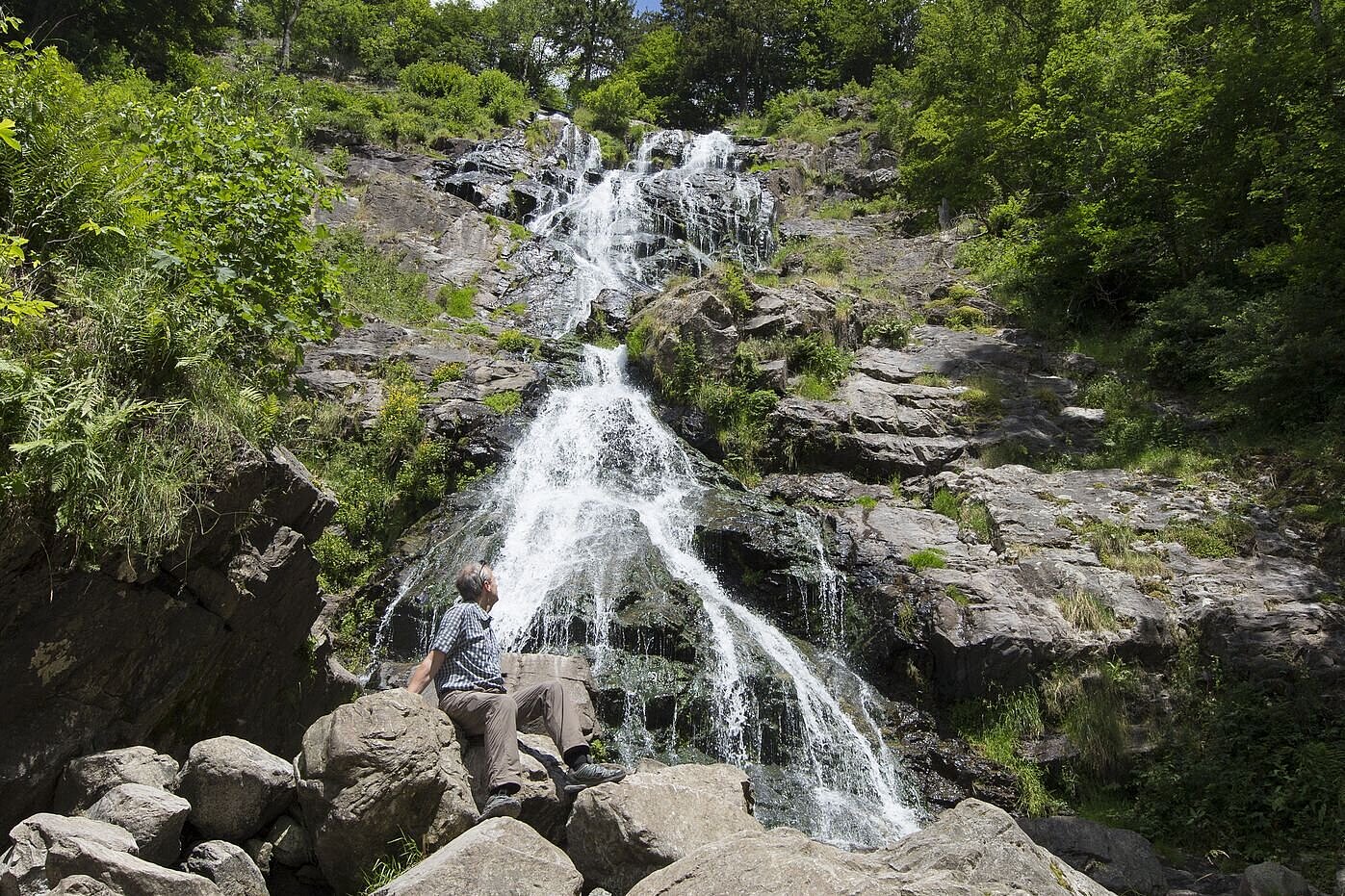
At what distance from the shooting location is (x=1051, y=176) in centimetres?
1847

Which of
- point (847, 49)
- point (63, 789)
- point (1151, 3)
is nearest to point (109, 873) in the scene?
point (63, 789)

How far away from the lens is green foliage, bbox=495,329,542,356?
17.5m

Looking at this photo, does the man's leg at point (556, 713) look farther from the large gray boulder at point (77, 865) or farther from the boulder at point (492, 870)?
the large gray boulder at point (77, 865)

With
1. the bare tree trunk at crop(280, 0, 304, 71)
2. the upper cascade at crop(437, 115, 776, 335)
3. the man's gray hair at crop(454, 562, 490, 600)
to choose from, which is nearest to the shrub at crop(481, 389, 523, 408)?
the upper cascade at crop(437, 115, 776, 335)

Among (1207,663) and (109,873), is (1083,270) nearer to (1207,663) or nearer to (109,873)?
(1207,663)

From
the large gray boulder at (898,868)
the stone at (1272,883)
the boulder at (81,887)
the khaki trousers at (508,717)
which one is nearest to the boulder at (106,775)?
the boulder at (81,887)

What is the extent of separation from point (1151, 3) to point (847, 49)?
2126 centimetres

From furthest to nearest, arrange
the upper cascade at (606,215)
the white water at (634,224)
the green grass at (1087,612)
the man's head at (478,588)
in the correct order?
1. the white water at (634,224)
2. the upper cascade at (606,215)
3. the green grass at (1087,612)
4. the man's head at (478,588)

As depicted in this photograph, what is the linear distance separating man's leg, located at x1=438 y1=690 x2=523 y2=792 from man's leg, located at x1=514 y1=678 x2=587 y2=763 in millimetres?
288

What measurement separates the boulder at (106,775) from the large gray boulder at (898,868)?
293 centimetres

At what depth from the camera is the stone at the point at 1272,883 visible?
5527mm

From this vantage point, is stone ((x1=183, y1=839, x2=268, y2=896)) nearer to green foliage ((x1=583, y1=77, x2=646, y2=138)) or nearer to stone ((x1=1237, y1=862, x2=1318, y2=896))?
stone ((x1=1237, y1=862, x2=1318, y2=896))

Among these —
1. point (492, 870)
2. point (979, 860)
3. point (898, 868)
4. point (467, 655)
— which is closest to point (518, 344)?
point (467, 655)

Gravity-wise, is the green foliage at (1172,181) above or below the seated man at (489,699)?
above
